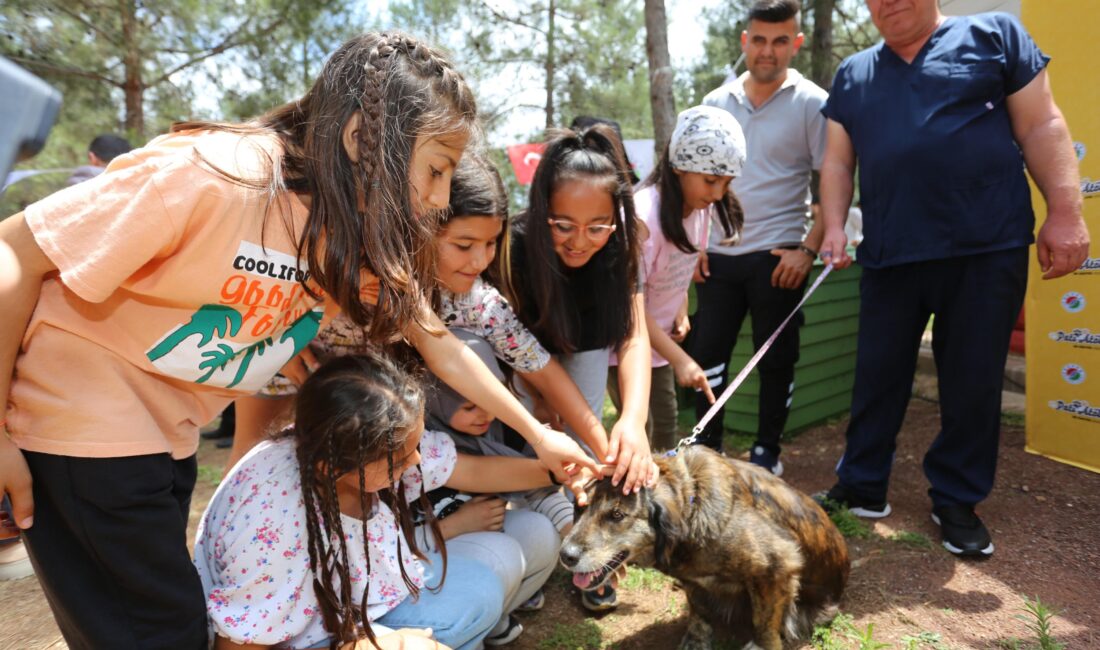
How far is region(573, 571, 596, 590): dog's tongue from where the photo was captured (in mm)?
2590

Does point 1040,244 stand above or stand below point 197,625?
above

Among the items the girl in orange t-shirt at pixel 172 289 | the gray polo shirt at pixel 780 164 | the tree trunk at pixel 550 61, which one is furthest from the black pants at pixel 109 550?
the tree trunk at pixel 550 61

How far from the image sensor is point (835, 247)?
361cm

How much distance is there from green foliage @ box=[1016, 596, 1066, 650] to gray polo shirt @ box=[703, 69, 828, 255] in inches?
84.7

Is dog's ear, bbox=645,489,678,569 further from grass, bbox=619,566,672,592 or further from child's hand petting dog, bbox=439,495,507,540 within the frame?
grass, bbox=619,566,672,592

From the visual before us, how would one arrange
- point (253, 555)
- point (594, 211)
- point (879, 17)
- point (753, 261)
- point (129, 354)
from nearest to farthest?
point (129, 354)
point (253, 555)
point (594, 211)
point (879, 17)
point (753, 261)

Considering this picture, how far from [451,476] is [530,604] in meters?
0.79

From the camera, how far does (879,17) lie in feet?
10.7

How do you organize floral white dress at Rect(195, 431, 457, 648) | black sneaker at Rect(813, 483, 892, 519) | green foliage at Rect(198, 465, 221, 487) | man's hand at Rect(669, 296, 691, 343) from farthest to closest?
green foliage at Rect(198, 465, 221, 487) < man's hand at Rect(669, 296, 691, 343) < black sneaker at Rect(813, 483, 892, 519) < floral white dress at Rect(195, 431, 457, 648)

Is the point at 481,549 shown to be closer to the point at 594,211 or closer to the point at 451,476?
the point at 451,476

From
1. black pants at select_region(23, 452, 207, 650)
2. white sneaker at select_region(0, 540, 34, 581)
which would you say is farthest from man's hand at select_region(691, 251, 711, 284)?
white sneaker at select_region(0, 540, 34, 581)

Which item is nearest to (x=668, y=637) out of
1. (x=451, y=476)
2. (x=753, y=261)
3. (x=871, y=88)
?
(x=451, y=476)

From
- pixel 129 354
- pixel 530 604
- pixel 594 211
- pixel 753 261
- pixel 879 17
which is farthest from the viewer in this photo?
pixel 753 261

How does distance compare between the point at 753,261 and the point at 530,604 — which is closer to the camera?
the point at 530,604
